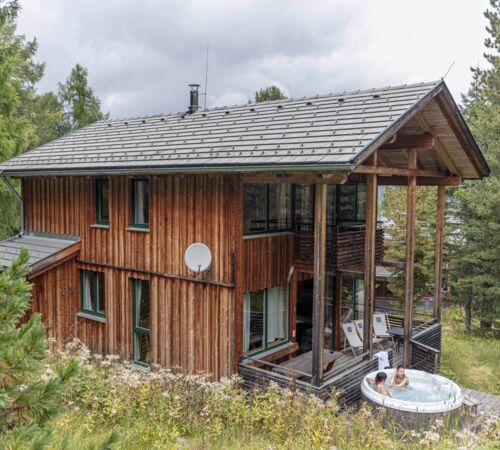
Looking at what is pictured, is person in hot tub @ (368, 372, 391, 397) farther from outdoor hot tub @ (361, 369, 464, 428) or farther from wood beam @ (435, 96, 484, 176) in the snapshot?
wood beam @ (435, 96, 484, 176)

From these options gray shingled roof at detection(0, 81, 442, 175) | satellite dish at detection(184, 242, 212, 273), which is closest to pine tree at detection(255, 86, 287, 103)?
gray shingled roof at detection(0, 81, 442, 175)

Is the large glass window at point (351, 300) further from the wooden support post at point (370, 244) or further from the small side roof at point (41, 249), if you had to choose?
the small side roof at point (41, 249)

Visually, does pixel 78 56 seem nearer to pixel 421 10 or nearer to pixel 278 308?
pixel 421 10

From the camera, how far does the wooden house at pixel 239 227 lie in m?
8.56

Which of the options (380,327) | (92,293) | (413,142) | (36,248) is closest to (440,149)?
(413,142)

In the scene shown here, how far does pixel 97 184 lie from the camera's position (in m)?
11.4

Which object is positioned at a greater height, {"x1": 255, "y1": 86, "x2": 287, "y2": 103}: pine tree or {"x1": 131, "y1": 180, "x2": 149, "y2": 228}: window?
{"x1": 255, "y1": 86, "x2": 287, "y2": 103}: pine tree

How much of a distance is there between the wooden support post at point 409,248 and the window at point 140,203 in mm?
5614

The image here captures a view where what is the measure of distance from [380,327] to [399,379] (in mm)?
3344

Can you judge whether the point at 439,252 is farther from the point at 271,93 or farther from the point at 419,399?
the point at 271,93

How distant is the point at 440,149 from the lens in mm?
11320

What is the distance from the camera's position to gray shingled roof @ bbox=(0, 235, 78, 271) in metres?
11.1

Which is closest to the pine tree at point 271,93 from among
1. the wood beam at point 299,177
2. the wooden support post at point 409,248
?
the wooden support post at point 409,248

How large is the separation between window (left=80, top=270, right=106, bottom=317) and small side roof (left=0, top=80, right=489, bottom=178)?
258cm
